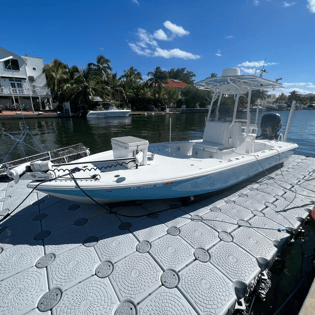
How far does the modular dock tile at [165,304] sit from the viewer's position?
183 cm

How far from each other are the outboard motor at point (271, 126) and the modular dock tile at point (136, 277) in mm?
7505

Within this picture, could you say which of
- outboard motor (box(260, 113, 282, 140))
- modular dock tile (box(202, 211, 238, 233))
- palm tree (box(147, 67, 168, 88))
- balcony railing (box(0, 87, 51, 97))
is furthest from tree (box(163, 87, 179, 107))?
modular dock tile (box(202, 211, 238, 233))

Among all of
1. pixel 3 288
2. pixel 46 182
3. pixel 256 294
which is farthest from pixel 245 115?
pixel 3 288

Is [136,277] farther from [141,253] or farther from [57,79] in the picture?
[57,79]

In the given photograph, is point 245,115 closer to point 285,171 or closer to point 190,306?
point 285,171

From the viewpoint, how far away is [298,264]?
2629 mm

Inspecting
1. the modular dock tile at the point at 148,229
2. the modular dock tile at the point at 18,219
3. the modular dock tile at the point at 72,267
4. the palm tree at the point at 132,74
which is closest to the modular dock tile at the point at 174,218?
the modular dock tile at the point at 148,229

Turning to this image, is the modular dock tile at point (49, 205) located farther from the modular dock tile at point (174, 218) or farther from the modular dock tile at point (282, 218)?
the modular dock tile at point (282, 218)

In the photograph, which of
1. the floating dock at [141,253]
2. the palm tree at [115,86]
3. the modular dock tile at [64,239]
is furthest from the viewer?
the palm tree at [115,86]

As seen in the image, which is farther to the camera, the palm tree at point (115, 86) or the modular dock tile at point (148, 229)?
the palm tree at point (115, 86)

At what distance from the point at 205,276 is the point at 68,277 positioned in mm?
1769

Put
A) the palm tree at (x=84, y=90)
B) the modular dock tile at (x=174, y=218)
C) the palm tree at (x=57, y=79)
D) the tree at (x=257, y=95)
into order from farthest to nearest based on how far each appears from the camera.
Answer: the palm tree at (x=57, y=79) → the palm tree at (x=84, y=90) → the tree at (x=257, y=95) → the modular dock tile at (x=174, y=218)

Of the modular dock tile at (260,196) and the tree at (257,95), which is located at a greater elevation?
the tree at (257,95)

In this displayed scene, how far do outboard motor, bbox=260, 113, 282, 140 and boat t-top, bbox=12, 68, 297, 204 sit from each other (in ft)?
8.48
